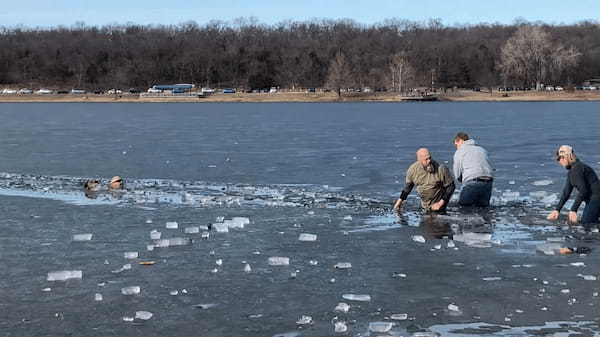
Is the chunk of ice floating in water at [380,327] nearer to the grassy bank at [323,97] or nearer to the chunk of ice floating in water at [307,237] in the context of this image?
the chunk of ice floating in water at [307,237]

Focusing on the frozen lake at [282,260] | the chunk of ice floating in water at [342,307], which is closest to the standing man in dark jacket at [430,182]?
the frozen lake at [282,260]

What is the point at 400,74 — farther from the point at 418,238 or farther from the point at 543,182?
the point at 418,238

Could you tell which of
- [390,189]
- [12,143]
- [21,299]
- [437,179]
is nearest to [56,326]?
[21,299]

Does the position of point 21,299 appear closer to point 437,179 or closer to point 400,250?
point 400,250

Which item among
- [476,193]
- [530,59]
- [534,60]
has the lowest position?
[476,193]

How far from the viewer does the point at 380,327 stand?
1083cm

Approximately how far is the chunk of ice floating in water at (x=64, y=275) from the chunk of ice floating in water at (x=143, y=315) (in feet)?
7.49

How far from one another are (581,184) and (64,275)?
30.6 feet

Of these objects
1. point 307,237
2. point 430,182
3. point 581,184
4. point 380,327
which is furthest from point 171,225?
point 380,327

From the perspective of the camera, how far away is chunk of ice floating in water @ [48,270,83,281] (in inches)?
528

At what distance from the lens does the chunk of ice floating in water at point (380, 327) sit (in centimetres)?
1077

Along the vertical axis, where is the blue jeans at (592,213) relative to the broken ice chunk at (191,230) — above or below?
above

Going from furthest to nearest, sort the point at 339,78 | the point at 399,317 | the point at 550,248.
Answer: the point at 339,78 < the point at 550,248 < the point at 399,317

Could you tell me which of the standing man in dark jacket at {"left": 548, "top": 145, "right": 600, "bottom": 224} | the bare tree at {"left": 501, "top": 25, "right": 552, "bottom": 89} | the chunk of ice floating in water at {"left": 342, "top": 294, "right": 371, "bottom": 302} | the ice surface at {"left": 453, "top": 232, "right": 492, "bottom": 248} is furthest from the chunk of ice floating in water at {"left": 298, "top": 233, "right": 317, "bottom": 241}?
the bare tree at {"left": 501, "top": 25, "right": 552, "bottom": 89}
